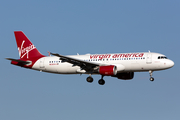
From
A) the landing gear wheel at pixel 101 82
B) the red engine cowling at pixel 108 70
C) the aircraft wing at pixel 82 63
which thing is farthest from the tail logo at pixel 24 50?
the red engine cowling at pixel 108 70

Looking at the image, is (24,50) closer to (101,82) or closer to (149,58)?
(101,82)

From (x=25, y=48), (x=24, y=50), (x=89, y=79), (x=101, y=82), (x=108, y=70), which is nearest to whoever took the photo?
(x=108, y=70)

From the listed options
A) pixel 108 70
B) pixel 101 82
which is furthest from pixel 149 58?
pixel 101 82

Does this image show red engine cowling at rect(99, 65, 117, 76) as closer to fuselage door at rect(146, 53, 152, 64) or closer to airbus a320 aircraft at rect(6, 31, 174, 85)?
airbus a320 aircraft at rect(6, 31, 174, 85)

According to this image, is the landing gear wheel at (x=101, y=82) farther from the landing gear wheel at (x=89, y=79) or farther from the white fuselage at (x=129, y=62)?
the white fuselage at (x=129, y=62)

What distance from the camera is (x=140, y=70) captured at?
2115 inches

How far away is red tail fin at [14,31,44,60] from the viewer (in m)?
61.0

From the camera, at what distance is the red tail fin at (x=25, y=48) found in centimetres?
6097

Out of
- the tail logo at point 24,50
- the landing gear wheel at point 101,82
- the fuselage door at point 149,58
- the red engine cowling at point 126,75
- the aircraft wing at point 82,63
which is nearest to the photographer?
the aircraft wing at point 82,63

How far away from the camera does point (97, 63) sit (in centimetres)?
5525

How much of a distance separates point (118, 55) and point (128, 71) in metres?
2.87

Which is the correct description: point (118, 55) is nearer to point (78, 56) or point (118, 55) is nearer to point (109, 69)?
point (109, 69)

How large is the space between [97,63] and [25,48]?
14.0m

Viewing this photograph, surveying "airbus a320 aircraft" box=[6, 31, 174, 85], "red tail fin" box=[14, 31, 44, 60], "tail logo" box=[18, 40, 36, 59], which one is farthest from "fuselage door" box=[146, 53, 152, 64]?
"tail logo" box=[18, 40, 36, 59]
